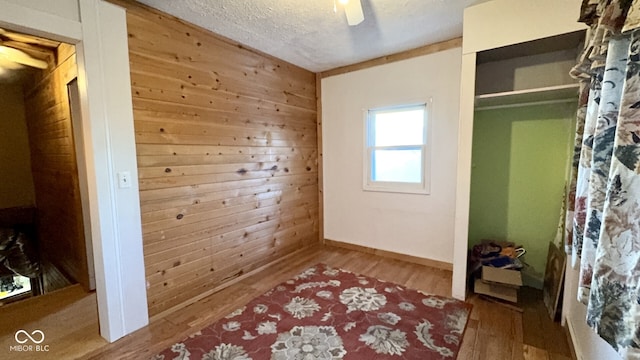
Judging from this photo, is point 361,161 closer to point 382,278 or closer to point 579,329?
point 382,278

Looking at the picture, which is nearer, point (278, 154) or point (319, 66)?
point (278, 154)

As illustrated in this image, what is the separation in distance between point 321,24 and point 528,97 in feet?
6.12

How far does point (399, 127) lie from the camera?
Answer: 3.34 metres

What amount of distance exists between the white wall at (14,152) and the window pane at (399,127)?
534 cm

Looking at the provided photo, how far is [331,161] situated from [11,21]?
10.1 feet

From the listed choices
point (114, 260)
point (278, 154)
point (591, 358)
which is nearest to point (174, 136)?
point (114, 260)

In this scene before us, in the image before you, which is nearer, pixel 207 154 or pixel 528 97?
pixel 528 97

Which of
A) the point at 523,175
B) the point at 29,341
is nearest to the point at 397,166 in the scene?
the point at 523,175

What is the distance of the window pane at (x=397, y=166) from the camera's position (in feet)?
10.6

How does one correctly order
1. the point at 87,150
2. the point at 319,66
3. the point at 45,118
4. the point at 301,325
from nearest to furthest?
the point at 87,150, the point at 301,325, the point at 45,118, the point at 319,66

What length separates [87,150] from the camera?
73.3 inches

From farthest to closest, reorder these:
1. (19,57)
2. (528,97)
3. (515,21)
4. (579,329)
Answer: (19,57) → (528,97) → (515,21) → (579,329)

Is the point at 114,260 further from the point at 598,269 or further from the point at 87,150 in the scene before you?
the point at 598,269

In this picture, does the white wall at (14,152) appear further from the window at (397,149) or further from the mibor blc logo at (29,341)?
the window at (397,149)
